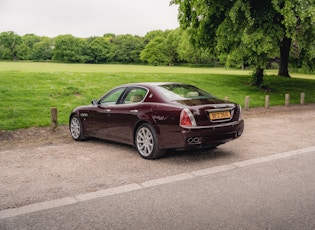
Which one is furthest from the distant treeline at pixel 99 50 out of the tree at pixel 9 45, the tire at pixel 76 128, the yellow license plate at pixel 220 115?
the yellow license plate at pixel 220 115

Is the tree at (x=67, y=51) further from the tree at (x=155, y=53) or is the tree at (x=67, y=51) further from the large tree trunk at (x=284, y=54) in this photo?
the large tree trunk at (x=284, y=54)

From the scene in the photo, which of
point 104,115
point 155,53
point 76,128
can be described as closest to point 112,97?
point 104,115

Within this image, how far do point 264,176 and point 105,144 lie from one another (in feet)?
13.2

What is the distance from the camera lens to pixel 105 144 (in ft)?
28.0

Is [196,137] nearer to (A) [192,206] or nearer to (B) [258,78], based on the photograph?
(A) [192,206]

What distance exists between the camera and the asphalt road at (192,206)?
3.92 m

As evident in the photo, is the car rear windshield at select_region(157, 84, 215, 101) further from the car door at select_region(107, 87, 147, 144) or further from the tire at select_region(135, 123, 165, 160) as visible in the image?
the tire at select_region(135, 123, 165, 160)

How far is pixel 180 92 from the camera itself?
7.32 metres

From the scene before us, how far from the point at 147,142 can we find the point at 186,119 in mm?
984

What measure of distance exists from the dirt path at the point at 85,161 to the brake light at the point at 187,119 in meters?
0.72

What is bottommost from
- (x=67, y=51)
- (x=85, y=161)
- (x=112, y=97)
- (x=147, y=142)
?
(x=85, y=161)

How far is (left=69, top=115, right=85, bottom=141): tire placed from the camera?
29.1 feet

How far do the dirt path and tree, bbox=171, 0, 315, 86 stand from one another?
27.6 ft

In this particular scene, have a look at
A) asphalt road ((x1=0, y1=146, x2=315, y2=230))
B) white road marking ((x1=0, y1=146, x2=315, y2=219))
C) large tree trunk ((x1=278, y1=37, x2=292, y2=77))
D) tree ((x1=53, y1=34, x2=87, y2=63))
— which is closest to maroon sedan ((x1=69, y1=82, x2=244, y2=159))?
white road marking ((x1=0, y1=146, x2=315, y2=219))
